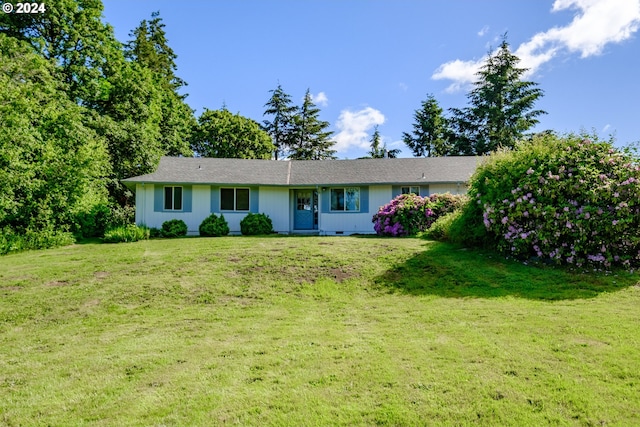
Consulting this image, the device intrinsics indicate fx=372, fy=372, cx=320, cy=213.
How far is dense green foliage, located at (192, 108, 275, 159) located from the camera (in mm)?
32469

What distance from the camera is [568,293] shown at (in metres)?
7.12

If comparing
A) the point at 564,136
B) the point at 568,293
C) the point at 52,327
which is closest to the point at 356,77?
the point at 564,136

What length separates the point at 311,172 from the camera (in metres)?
20.4

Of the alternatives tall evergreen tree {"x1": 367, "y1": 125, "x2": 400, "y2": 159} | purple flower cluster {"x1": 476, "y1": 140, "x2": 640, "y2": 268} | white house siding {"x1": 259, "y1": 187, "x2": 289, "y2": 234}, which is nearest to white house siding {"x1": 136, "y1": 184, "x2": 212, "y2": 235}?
white house siding {"x1": 259, "y1": 187, "x2": 289, "y2": 234}

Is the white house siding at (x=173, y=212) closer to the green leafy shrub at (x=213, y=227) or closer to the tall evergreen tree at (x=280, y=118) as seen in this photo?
the green leafy shrub at (x=213, y=227)

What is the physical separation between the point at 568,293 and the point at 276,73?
35113 millimetres

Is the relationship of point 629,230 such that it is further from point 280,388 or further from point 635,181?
point 280,388

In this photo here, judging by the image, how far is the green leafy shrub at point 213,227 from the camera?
56.6 feet

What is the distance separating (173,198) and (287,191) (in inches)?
219

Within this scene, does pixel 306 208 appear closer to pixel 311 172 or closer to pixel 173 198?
pixel 311 172

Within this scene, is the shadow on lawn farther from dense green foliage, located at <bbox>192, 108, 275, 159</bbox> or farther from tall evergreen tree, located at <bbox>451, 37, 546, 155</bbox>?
dense green foliage, located at <bbox>192, 108, 275, 159</bbox>

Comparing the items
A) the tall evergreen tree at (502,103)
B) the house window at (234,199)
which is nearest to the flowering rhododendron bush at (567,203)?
the house window at (234,199)

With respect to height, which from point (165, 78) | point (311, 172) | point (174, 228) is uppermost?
point (165, 78)

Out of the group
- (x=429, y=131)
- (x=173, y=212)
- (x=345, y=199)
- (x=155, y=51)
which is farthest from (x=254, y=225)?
(x=429, y=131)
